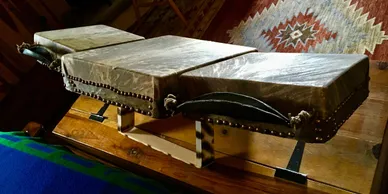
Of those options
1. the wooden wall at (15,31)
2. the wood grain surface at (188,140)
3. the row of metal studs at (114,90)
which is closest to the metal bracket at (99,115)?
the wood grain surface at (188,140)

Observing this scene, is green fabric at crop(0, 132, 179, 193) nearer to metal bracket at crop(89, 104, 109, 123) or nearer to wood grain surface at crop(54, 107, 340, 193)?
wood grain surface at crop(54, 107, 340, 193)

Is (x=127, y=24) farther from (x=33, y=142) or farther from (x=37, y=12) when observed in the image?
(x=33, y=142)

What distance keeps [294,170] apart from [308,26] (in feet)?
3.76

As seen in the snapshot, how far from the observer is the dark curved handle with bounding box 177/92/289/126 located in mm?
642

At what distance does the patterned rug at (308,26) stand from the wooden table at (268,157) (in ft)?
1.98

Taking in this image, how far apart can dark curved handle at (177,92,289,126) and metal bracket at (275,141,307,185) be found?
246 millimetres

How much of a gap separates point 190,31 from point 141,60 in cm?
140

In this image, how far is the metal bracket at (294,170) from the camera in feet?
2.76

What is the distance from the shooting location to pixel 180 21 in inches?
98.3

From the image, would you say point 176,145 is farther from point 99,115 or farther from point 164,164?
point 99,115

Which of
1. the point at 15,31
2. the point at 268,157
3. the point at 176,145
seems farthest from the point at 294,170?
the point at 15,31

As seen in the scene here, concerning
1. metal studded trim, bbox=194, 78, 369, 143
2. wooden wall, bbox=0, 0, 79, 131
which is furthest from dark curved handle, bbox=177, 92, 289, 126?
wooden wall, bbox=0, 0, 79, 131

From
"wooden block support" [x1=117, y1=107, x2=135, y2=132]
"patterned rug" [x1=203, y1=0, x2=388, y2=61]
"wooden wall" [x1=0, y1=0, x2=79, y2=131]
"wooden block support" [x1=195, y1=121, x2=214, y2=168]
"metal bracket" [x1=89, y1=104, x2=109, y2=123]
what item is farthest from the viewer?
"wooden wall" [x1=0, y1=0, x2=79, y2=131]

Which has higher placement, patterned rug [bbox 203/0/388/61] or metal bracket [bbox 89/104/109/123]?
patterned rug [bbox 203/0/388/61]
